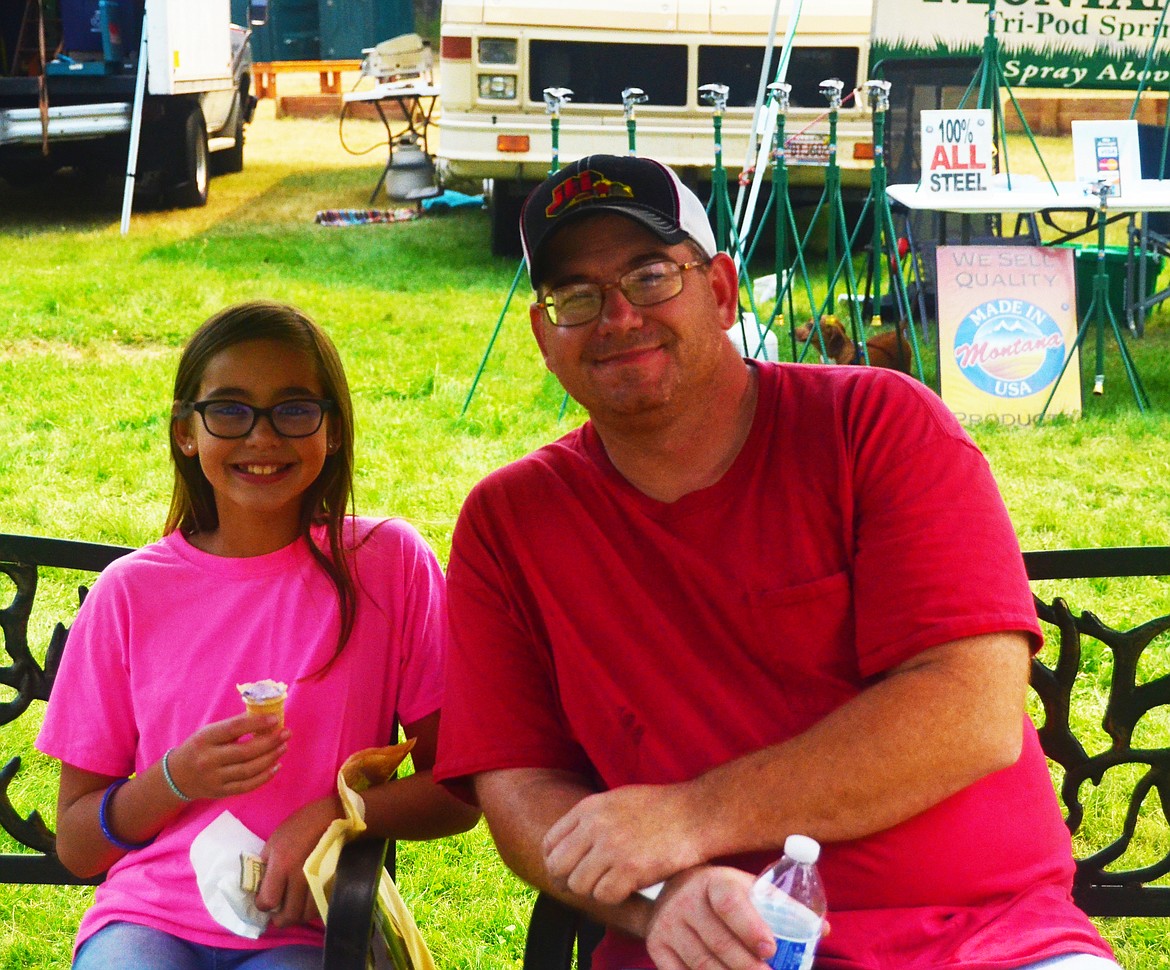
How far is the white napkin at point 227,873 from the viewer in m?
1.90

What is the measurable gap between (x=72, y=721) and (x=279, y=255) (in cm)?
801

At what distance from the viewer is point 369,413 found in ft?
20.9

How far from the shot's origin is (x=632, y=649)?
1.92 meters

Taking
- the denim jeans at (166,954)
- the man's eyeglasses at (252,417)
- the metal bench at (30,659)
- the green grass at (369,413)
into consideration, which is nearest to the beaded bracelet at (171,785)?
the denim jeans at (166,954)

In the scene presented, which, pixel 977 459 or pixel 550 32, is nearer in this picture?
pixel 977 459

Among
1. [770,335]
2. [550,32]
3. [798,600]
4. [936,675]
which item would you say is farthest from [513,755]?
[550,32]

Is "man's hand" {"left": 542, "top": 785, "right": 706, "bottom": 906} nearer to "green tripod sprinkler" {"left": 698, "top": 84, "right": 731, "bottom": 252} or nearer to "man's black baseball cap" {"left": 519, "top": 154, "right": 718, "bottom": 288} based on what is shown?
"man's black baseball cap" {"left": 519, "top": 154, "right": 718, "bottom": 288}

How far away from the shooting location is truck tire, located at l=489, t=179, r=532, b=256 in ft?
32.0

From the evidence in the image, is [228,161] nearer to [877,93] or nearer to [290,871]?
[877,93]

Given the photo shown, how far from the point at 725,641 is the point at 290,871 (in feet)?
2.29

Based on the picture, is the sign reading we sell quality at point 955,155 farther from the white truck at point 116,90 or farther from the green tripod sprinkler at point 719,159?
the white truck at point 116,90

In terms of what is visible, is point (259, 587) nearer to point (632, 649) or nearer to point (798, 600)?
point (632, 649)

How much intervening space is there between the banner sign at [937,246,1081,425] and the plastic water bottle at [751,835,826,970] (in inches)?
199

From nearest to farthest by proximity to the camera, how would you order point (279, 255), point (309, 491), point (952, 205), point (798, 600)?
1. point (798, 600)
2. point (309, 491)
3. point (952, 205)
4. point (279, 255)
